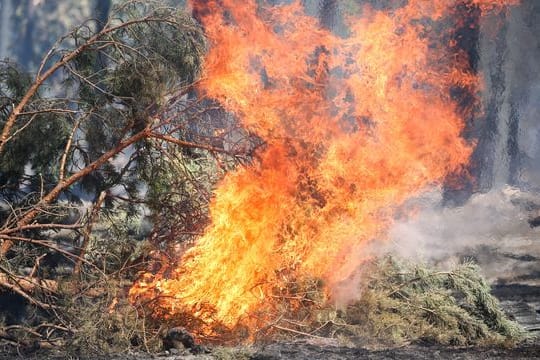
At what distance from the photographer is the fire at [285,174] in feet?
27.9

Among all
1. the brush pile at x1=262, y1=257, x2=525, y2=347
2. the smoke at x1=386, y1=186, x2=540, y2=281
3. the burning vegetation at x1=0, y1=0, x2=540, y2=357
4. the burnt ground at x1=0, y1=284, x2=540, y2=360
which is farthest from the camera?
the smoke at x1=386, y1=186, x2=540, y2=281

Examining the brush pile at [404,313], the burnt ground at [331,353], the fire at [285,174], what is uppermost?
the fire at [285,174]

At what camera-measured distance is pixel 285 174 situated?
365 inches

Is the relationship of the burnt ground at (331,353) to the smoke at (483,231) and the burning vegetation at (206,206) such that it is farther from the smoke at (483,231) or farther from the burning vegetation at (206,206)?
the smoke at (483,231)

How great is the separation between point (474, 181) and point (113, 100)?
11.5 m

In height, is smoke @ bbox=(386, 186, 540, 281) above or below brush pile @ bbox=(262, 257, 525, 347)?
above

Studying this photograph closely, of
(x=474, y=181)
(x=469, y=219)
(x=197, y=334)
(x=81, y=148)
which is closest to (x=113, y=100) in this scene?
(x=81, y=148)

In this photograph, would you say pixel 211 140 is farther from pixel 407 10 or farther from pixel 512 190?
pixel 512 190

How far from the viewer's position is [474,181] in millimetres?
16359

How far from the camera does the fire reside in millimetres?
8492

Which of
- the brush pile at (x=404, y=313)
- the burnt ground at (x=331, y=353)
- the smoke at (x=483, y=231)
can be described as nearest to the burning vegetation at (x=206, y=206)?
the brush pile at (x=404, y=313)

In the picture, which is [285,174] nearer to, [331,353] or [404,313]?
[404,313]

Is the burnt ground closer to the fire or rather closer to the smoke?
the fire


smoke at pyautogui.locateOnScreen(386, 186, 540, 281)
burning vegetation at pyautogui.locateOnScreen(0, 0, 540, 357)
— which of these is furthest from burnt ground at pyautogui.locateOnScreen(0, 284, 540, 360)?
smoke at pyautogui.locateOnScreen(386, 186, 540, 281)
